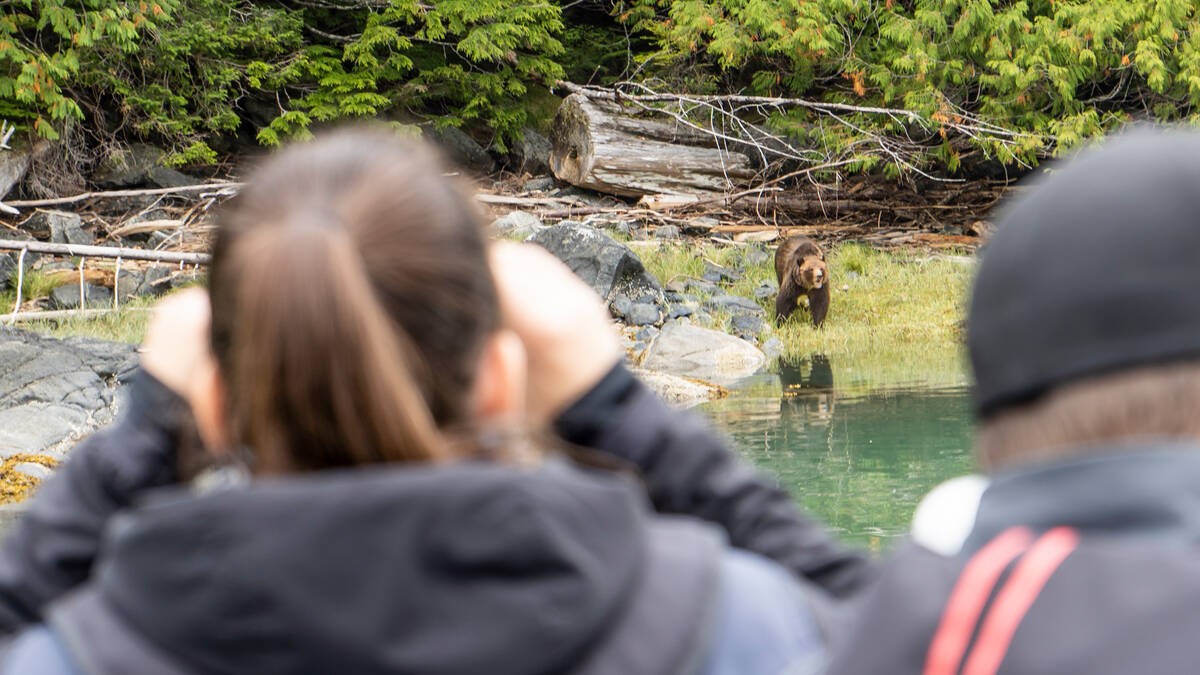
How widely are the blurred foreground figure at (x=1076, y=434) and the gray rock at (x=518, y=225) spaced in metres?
13.4

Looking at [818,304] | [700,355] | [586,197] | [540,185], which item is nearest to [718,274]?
[818,304]

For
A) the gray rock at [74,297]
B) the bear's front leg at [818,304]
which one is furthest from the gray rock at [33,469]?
the bear's front leg at [818,304]

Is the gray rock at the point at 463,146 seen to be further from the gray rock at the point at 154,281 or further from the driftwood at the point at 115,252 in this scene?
the driftwood at the point at 115,252

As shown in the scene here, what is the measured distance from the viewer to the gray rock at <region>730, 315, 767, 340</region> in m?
12.5

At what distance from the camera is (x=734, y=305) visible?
13.5 meters

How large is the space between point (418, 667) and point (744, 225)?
56.7 ft

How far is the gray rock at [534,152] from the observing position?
63.4ft

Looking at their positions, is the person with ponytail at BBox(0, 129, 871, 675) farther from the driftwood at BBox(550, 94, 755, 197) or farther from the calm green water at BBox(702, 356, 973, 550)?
the driftwood at BBox(550, 94, 755, 197)

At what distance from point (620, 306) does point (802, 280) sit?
2081 millimetres

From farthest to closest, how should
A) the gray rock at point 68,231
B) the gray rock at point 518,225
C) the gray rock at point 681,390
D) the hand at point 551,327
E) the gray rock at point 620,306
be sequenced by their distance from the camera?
the gray rock at point 518,225
the gray rock at point 68,231
the gray rock at point 620,306
the gray rock at point 681,390
the hand at point 551,327

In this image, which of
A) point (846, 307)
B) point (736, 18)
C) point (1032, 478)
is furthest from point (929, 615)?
point (736, 18)

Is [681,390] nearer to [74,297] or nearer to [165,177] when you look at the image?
[74,297]

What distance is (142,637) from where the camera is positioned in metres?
0.90

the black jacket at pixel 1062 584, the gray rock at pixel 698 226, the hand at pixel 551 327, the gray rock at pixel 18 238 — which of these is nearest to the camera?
the black jacket at pixel 1062 584
